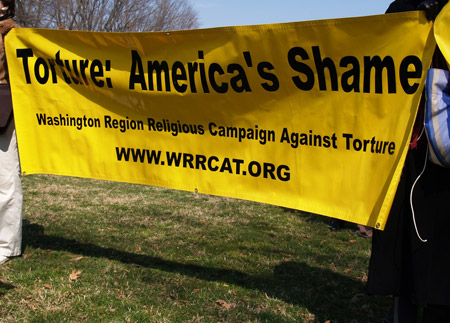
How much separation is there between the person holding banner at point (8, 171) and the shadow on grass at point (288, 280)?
0.59 metres

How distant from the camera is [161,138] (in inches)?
170

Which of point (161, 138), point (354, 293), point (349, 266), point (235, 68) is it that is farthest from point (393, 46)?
point (349, 266)

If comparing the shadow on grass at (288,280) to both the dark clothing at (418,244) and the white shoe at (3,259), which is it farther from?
the dark clothing at (418,244)

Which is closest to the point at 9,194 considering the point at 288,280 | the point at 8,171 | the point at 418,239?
the point at 8,171

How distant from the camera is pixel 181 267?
5.01 m

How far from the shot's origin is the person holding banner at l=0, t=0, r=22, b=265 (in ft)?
15.6

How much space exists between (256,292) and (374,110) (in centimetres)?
188

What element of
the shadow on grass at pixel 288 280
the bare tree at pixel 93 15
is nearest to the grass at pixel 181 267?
the shadow on grass at pixel 288 280

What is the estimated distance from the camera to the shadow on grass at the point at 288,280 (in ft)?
14.0

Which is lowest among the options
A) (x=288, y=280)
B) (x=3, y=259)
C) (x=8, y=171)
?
(x=288, y=280)

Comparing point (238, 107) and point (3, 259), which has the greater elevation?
point (238, 107)

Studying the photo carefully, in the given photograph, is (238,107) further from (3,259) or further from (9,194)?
(3,259)

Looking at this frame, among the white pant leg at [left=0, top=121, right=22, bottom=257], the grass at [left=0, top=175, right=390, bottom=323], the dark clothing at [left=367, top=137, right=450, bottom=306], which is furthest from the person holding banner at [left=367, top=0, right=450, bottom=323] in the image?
the white pant leg at [left=0, top=121, right=22, bottom=257]

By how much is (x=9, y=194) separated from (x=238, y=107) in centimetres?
234
